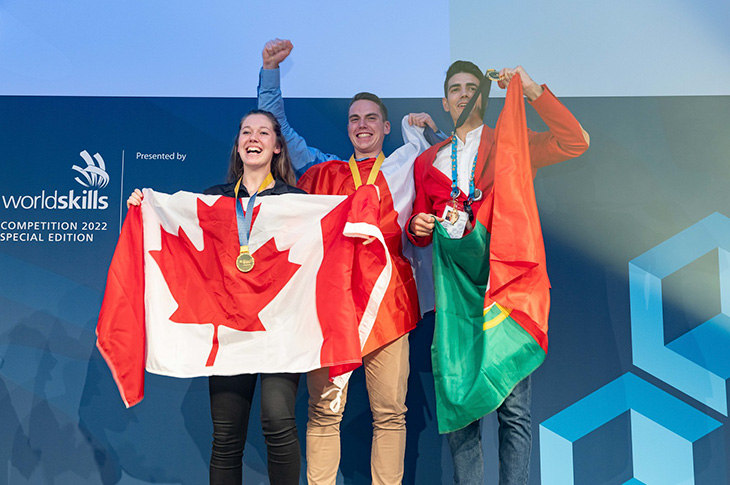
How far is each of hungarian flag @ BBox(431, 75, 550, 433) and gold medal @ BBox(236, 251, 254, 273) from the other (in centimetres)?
64

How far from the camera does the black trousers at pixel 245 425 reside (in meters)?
1.86

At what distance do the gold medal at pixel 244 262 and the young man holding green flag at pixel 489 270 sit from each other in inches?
22.5

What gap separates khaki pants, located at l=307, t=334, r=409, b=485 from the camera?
80.7 inches

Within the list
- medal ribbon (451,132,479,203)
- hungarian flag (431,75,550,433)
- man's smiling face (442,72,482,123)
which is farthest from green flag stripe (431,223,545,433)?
man's smiling face (442,72,482,123)

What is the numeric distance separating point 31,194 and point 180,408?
45.4 inches

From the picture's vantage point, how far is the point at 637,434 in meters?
2.53

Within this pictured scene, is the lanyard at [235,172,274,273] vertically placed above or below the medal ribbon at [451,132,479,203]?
below

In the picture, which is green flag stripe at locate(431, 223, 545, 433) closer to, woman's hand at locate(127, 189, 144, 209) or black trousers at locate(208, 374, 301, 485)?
black trousers at locate(208, 374, 301, 485)

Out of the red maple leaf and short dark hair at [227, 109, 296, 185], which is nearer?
the red maple leaf

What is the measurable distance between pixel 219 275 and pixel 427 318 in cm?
96

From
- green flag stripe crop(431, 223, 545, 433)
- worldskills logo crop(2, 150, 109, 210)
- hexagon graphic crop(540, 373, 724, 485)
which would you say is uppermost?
worldskills logo crop(2, 150, 109, 210)

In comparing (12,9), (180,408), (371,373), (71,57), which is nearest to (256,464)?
(180,408)

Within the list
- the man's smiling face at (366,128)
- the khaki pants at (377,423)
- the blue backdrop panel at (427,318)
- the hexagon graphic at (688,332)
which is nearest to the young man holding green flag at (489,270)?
the khaki pants at (377,423)

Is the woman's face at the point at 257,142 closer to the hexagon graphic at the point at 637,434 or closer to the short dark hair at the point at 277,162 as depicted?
the short dark hair at the point at 277,162
